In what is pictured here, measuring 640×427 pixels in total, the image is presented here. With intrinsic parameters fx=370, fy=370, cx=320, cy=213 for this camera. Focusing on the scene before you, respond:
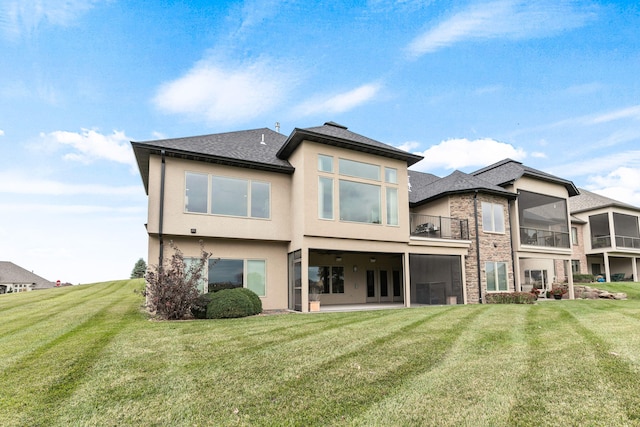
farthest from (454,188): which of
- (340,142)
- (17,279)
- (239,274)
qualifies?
(17,279)

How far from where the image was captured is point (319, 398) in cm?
429

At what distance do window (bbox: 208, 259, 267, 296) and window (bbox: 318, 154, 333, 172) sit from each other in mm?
4179

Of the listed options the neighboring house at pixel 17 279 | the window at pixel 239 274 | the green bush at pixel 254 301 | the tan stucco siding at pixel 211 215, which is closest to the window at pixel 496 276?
the tan stucco siding at pixel 211 215

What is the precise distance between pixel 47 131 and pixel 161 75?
4.85 metres

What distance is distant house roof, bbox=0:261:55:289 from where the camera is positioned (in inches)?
1822

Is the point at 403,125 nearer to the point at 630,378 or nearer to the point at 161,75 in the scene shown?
the point at 161,75

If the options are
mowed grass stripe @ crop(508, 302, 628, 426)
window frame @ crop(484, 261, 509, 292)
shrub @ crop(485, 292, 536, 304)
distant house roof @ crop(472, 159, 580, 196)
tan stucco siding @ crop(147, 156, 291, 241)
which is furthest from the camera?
distant house roof @ crop(472, 159, 580, 196)

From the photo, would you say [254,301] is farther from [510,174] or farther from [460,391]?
[510,174]

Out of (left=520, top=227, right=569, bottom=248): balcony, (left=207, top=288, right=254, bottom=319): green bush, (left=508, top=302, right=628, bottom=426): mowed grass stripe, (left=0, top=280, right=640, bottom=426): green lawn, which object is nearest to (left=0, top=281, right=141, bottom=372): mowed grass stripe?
(left=0, top=280, right=640, bottom=426): green lawn

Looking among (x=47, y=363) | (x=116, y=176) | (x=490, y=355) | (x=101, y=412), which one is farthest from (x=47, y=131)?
(x=490, y=355)

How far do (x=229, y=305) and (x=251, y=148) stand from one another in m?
6.60

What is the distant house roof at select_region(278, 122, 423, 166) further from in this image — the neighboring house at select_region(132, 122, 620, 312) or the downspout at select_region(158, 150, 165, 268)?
the downspout at select_region(158, 150, 165, 268)

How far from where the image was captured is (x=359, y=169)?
14.3 metres

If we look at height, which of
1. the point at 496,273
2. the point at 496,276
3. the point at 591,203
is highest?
the point at 591,203
